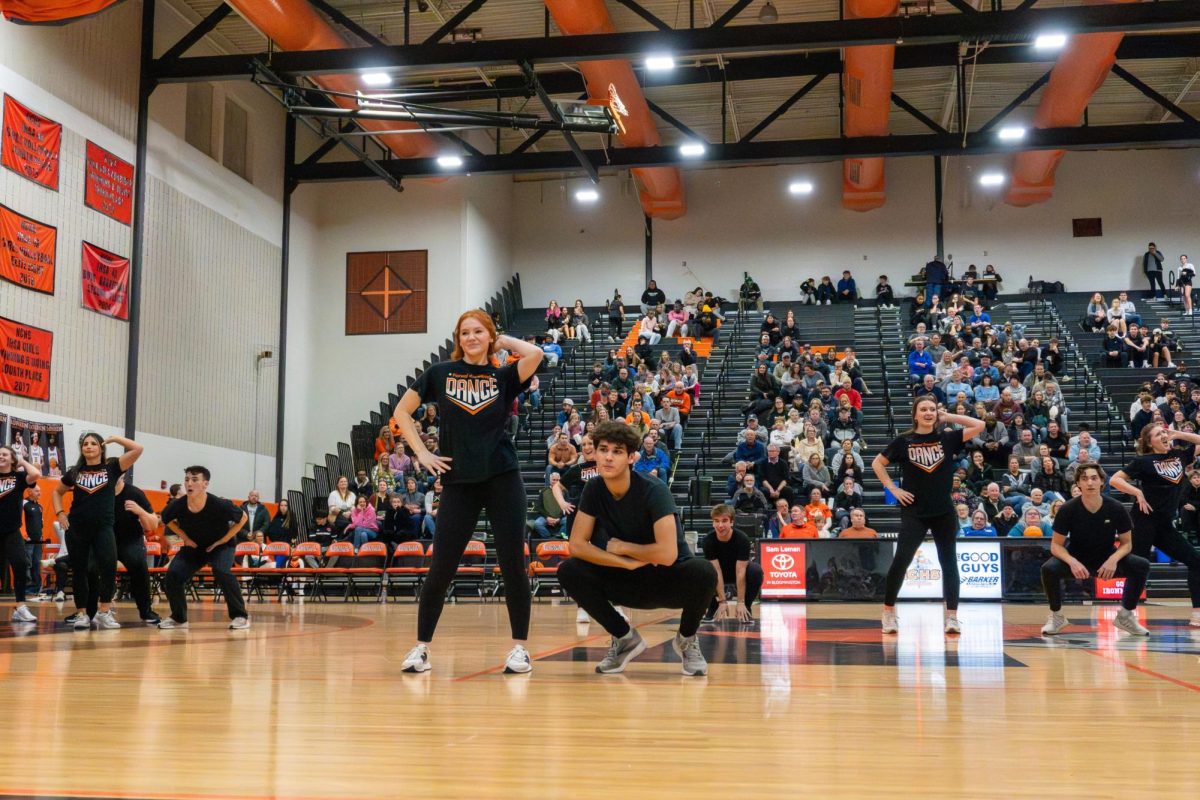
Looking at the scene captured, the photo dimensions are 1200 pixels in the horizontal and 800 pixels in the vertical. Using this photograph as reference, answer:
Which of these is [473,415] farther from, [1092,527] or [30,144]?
[30,144]

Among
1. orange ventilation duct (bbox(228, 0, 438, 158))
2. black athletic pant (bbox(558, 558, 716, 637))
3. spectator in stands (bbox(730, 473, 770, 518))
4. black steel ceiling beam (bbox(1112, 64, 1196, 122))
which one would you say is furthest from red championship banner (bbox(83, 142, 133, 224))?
black steel ceiling beam (bbox(1112, 64, 1196, 122))

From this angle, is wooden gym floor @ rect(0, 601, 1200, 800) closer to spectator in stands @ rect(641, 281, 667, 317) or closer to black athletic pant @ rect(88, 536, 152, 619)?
black athletic pant @ rect(88, 536, 152, 619)

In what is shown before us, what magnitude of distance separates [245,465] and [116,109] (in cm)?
755

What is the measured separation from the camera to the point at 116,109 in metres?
20.5

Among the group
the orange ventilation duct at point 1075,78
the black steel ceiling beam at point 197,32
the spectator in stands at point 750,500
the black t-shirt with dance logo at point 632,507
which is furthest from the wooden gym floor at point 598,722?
the black steel ceiling beam at point 197,32

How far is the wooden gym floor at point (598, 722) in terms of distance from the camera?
3004 mm

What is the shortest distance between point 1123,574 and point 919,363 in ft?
50.5

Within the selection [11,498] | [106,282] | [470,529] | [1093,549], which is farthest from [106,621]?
[106,282]

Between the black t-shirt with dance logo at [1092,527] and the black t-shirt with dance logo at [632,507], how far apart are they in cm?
489

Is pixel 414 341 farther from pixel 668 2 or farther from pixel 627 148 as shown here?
pixel 668 2

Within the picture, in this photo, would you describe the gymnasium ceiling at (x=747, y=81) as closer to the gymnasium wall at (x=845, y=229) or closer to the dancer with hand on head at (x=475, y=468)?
the gymnasium wall at (x=845, y=229)

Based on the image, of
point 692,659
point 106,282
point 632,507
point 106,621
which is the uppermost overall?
point 106,282

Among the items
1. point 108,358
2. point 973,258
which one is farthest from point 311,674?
point 973,258

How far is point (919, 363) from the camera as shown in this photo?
24.4m
